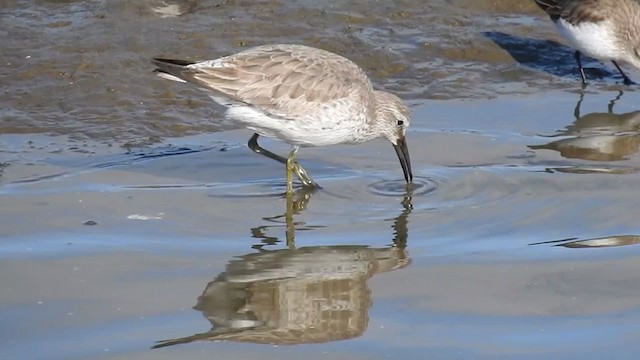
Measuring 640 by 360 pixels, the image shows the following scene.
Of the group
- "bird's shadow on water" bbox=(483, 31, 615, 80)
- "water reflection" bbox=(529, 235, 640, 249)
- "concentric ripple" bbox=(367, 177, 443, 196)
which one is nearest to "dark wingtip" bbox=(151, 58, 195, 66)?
"concentric ripple" bbox=(367, 177, 443, 196)

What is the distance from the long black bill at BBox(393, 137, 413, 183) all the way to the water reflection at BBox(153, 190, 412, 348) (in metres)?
0.89

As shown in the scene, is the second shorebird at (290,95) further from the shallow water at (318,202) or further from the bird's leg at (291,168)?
the shallow water at (318,202)

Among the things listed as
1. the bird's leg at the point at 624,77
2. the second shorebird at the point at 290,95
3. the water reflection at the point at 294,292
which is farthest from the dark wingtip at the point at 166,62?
the bird's leg at the point at 624,77

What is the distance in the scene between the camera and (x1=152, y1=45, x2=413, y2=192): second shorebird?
899cm

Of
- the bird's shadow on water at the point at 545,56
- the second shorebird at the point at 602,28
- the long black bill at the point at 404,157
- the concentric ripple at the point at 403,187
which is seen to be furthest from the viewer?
the bird's shadow on water at the point at 545,56

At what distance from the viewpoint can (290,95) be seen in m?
9.05

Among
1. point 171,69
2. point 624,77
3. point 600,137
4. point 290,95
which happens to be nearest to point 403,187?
point 290,95

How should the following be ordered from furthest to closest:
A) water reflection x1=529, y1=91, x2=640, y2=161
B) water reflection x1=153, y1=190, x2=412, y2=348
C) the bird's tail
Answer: water reflection x1=529, y1=91, x2=640, y2=161, the bird's tail, water reflection x1=153, y1=190, x2=412, y2=348

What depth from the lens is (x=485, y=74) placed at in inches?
486

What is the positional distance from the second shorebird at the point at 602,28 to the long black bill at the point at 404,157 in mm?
3743

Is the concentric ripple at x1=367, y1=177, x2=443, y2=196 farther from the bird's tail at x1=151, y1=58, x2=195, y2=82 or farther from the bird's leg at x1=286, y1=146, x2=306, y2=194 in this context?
the bird's tail at x1=151, y1=58, x2=195, y2=82

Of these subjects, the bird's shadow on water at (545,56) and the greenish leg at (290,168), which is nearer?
the greenish leg at (290,168)

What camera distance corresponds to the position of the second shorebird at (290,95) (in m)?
8.99

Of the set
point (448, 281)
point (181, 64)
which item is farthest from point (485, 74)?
point (448, 281)
